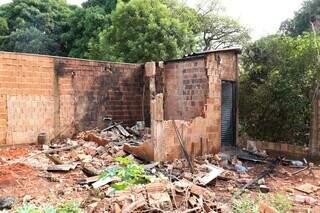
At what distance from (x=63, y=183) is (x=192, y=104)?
567 centimetres

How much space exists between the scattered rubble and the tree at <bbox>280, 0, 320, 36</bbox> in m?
10.8

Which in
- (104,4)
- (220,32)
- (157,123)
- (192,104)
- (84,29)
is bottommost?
(157,123)

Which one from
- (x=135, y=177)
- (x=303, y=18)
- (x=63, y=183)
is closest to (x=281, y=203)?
(x=135, y=177)

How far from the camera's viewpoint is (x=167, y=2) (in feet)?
66.8

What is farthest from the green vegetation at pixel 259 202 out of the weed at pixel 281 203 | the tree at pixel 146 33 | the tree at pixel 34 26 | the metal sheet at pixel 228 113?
the tree at pixel 34 26

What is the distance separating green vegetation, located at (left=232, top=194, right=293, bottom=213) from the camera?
7.12 meters

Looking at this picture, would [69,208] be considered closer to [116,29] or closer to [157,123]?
[157,123]

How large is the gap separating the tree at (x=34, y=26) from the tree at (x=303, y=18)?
14.7 metres

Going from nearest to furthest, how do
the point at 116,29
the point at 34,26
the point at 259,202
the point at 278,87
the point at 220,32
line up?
the point at 259,202 < the point at 278,87 < the point at 116,29 < the point at 220,32 < the point at 34,26

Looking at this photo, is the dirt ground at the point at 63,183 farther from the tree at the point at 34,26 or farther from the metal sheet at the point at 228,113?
the tree at the point at 34,26

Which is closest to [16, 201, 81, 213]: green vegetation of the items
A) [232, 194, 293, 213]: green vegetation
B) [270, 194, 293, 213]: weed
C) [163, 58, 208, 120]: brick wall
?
[232, 194, 293, 213]: green vegetation

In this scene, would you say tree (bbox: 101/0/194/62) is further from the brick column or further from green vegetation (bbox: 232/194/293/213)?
green vegetation (bbox: 232/194/293/213)

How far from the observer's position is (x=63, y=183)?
27.5 ft

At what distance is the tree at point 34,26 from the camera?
25.4 metres
